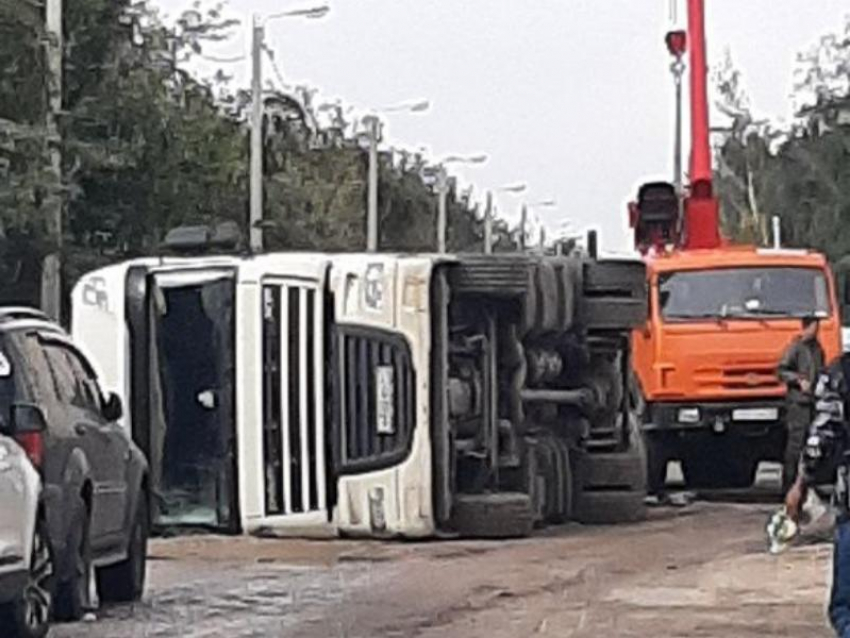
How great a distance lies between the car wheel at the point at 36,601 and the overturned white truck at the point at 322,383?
6838 millimetres

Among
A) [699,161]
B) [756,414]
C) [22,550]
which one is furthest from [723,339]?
[22,550]

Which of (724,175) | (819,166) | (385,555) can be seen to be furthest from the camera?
(724,175)

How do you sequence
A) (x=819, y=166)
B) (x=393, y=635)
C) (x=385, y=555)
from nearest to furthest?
(x=393, y=635) < (x=385, y=555) < (x=819, y=166)

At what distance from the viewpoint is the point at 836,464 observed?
39.4 feet

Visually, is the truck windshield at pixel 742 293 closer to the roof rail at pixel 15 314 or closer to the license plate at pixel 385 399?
the license plate at pixel 385 399

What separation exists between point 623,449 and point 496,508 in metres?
2.61

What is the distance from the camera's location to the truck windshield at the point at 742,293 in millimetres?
26984

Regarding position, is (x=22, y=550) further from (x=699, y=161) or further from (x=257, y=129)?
(x=257, y=129)

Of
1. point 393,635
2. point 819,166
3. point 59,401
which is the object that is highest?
point 819,166

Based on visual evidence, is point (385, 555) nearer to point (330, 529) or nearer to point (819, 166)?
point (330, 529)

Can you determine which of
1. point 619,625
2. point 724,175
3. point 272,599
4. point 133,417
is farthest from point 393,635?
point 724,175

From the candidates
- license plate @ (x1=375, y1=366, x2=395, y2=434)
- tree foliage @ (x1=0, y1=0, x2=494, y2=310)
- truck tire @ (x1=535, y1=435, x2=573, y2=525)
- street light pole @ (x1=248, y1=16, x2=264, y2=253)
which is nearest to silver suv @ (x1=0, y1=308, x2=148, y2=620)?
license plate @ (x1=375, y1=366, x2=395, y2=434)

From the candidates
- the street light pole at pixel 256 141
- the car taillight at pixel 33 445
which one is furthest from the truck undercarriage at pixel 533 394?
the street light pole at pixel 256 141

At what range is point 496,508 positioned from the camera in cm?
2212
